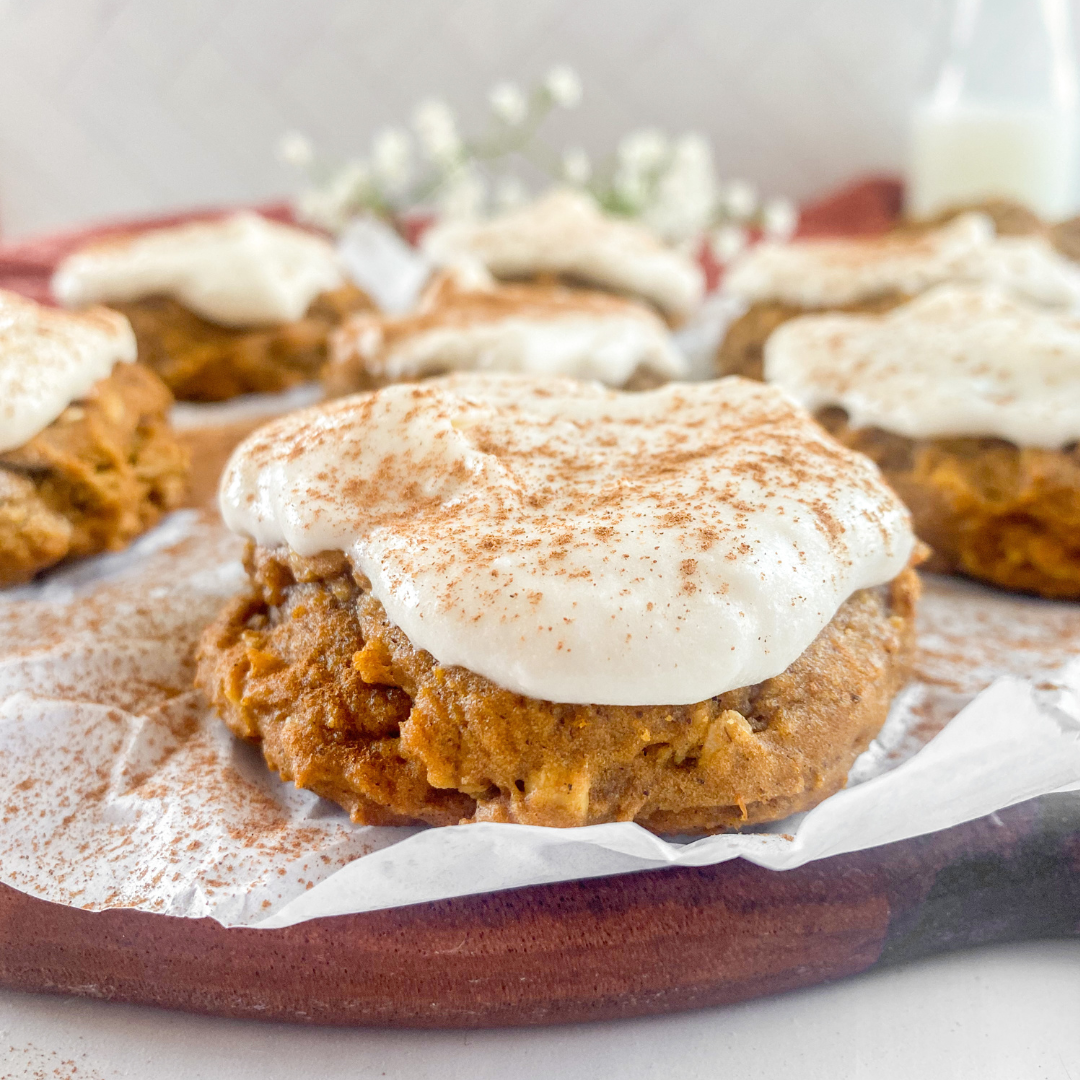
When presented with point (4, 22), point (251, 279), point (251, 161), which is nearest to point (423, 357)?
point (251, 279)

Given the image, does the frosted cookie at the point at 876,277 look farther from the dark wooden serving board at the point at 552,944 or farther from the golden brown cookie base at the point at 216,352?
the dark wooden serving board at the point at 552,944

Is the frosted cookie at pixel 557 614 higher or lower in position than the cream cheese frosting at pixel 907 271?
higher

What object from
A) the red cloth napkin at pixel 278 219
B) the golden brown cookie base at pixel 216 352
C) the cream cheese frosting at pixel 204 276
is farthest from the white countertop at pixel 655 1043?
the red cloth napkin at pixel 278 219

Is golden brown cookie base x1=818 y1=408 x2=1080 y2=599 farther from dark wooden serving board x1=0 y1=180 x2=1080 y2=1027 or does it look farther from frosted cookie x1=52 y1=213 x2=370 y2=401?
frosted cookie x1=52 y1=213 x2=370 y2=401

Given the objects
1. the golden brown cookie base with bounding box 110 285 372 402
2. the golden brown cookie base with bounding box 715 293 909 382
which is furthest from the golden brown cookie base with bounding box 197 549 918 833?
the golden brown cookie base with bounding box 715 293 909 382

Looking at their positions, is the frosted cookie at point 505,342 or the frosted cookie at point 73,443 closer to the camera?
the frosted cookie at point 73,443

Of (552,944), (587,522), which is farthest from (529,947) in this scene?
(587,522)

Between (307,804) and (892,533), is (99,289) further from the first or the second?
(892,533)
